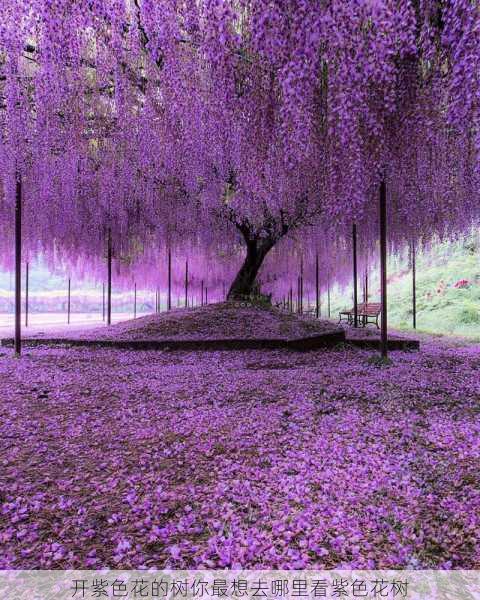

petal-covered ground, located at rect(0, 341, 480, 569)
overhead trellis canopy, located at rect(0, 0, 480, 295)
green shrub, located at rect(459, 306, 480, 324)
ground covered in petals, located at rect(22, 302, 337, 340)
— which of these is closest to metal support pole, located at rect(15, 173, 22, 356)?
overhead trellis canopy, located at rect(0, 0, 480, 295)

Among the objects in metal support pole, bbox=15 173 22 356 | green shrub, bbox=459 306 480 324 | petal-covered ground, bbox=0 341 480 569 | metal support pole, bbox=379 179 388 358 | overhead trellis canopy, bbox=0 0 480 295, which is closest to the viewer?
petal-covered ground, bbox=0 341 480 569

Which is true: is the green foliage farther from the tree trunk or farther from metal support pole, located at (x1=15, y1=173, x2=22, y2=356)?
metal support pole, located at (x1=15, y1=173, x2=22, y2=356)

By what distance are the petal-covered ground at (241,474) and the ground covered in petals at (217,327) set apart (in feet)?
13.0

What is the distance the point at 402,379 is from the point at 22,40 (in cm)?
547

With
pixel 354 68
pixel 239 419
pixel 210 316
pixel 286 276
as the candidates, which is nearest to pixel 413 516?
pixel 239 419

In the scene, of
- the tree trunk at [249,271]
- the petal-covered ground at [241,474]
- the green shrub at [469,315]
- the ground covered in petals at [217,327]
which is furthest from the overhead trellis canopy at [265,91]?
the green shrub at [469,315]

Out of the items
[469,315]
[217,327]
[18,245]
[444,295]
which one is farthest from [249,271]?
[444,295]

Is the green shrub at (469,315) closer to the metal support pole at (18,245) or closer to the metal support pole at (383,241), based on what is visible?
the metal support pole at (383,241)

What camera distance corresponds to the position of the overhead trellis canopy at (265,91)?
2645mm

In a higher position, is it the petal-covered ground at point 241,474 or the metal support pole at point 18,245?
the metal support pole at point 18,245

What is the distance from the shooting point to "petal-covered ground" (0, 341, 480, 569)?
159 centimetres

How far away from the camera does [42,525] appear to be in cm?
176

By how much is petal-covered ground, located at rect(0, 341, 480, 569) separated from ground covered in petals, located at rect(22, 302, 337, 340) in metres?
3.96

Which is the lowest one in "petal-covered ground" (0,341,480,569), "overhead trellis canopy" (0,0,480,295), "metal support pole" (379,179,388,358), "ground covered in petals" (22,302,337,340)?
"petal-covered ground" (0,341,480,569)
